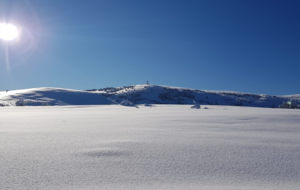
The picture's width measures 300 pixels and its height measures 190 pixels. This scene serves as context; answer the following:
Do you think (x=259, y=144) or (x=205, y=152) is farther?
(x=259, y=144)

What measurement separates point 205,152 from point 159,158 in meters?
0.39

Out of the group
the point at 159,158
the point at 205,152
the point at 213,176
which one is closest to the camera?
the point at 213,176

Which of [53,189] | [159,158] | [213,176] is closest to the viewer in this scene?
[53,189]

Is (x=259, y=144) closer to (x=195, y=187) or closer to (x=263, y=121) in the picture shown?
(x=195, y=187)

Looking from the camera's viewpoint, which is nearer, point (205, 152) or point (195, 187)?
point (195, 187)

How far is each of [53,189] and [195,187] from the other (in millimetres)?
774

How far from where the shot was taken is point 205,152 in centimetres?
160

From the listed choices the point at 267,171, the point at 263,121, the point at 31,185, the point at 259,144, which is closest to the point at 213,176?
the point at 267,171

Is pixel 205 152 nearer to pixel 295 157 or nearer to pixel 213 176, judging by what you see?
pixel 213 176

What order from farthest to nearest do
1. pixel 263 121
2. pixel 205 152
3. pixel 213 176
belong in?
pixel 263 121 → pixel 205 152 → pixel 213 176

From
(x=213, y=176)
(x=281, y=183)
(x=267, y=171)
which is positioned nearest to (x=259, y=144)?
(x=267, y=171)

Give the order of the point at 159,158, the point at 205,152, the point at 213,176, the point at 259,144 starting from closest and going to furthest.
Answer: the point at 213,176, the point at 159,158, the point at 205,152, the point at 259,144

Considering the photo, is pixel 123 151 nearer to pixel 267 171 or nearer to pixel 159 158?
pixel 159 158

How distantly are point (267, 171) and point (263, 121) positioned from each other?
2.21 metres
